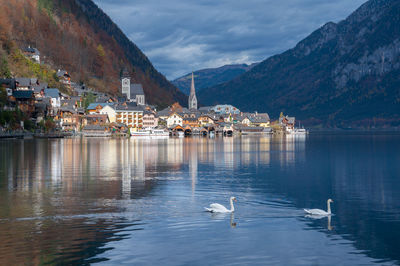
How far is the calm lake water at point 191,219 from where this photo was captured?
76.9 ft

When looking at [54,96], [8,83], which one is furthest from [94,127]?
[8,83]

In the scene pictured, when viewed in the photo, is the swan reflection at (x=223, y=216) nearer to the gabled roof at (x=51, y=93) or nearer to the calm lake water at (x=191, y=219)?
the calm lake water at (x=191, y=219)

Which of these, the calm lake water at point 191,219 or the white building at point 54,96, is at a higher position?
the white building at point 54,96

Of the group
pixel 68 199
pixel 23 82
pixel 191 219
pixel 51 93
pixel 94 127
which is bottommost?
pixel 191 219

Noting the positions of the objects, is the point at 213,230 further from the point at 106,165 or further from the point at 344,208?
the point at 106,165

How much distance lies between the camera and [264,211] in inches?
1344

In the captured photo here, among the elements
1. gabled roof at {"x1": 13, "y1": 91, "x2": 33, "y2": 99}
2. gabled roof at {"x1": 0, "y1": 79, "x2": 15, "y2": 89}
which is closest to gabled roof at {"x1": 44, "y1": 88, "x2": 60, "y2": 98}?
gabled roof at {"x1": 13, "y1": 91, "x2": 33, "y2": 99}

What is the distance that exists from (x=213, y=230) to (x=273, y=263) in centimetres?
625

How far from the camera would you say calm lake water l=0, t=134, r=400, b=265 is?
2344 cm

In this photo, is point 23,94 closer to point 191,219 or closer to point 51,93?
point 51,93

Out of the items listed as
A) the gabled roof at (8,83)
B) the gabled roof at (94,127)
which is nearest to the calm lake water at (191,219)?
the gabled roof at (8,83)

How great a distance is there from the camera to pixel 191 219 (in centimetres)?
3116

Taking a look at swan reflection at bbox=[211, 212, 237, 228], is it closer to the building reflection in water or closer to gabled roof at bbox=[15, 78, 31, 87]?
the building reflection in water

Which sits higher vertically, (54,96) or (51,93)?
(51,93)
